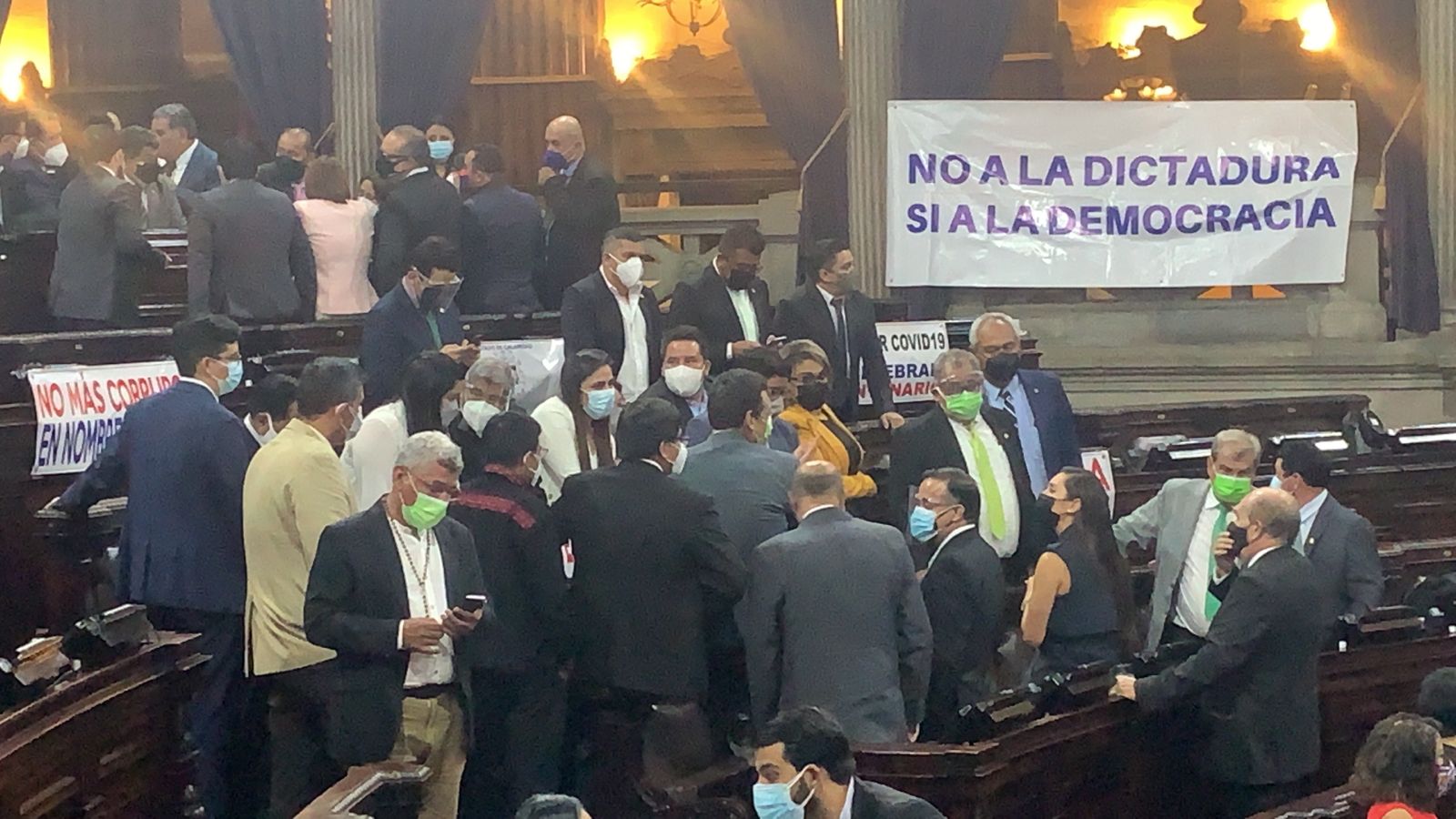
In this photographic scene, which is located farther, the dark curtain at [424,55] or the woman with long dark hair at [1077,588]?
the dark curtain at [424,55]

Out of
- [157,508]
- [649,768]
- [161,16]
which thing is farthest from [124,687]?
[161,16]

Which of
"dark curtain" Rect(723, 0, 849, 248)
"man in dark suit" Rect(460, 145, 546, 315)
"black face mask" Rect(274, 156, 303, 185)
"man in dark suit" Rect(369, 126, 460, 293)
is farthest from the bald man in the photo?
"dark curtain" Rect(723, 0, 849, 248)

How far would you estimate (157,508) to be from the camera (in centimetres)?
619

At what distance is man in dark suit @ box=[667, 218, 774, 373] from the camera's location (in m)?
8.37

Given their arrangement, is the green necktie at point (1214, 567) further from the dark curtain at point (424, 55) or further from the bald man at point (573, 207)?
the dark curtain at point (424, 55)

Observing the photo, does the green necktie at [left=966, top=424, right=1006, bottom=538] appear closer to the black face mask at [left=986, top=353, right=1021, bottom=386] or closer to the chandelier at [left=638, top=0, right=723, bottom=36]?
the black face mask at [left=986, top=353, right=1021, bottom=386]

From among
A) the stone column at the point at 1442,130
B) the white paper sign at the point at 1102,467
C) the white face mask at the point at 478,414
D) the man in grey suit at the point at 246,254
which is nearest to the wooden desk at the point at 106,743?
the white face mask at the point at 478,414

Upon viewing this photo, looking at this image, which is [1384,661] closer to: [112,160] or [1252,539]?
[1252,539]

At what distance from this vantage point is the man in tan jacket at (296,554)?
572 cm

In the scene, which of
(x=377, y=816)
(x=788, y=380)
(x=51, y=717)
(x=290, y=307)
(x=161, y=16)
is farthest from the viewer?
(x=161, y=16)

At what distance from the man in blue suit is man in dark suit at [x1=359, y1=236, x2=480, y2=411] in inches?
48.7

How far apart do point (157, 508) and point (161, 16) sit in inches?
398

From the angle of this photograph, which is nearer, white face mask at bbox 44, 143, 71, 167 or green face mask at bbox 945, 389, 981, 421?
green face mask at bbox 945, 389, 981, 421

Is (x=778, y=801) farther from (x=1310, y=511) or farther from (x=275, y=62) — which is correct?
(x=275, y=62)
